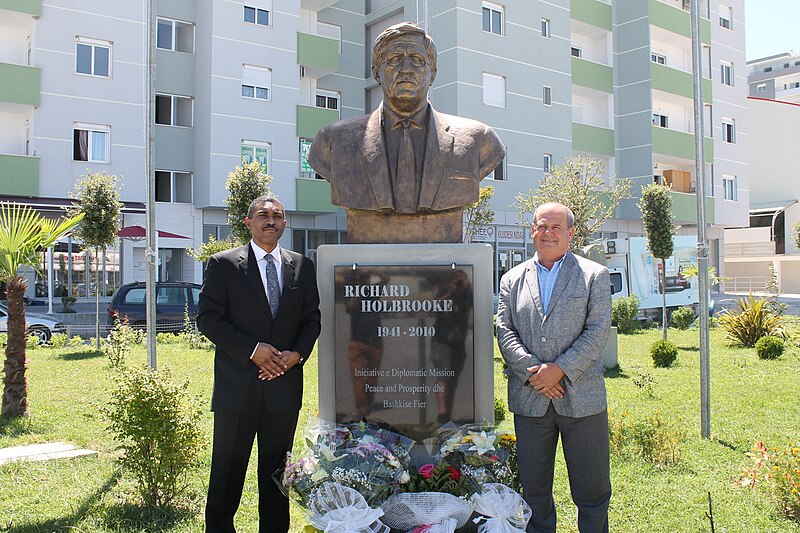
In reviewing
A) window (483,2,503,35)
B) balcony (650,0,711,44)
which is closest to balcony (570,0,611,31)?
balcony (650,0,711,44)

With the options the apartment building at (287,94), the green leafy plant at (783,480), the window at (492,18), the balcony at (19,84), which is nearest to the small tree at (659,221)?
the apartment building at (287,94)

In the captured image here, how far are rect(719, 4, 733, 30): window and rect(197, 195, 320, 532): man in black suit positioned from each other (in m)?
37.0

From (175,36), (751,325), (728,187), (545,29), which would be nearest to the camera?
(751,325)

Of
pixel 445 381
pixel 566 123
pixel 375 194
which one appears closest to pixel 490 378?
pixel 445 381

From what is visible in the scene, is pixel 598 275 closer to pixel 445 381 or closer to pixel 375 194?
pixel 445 381

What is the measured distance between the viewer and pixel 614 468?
6059 millimetres

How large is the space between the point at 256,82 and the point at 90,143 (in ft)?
18.6

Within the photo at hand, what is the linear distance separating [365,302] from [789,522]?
324cm

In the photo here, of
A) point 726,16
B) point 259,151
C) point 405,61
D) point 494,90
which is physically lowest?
point 405,61

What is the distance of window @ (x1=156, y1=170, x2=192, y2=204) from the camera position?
77.0 ft

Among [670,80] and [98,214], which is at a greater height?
[670,80]

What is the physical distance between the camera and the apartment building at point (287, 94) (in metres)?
21.2

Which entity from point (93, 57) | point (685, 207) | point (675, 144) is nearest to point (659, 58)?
point (675, 144)

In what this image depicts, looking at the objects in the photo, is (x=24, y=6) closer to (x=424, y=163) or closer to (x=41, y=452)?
(x=41, y=452)
